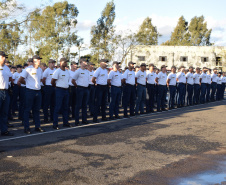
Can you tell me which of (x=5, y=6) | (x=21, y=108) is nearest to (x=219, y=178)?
(x=21, y=108)

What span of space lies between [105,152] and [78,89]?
13.4 ft

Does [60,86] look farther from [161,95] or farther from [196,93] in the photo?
[196,93]

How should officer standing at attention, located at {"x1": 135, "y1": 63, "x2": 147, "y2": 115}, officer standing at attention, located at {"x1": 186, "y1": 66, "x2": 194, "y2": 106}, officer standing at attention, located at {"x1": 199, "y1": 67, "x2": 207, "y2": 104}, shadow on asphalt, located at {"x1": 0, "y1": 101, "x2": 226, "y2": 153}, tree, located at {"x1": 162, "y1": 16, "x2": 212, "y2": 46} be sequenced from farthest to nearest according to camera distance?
tree, located at {"x1": 162, "y1": 16, "x2": 212, "y2": 46} → officer standing at attention, located at {"x1": 199, "y1": 67, "x2": 207, "y2": 104} → officer standing at attention, located at {"x1": 186, "y1": 66, "x2": 194, "y2": 106} → officer standing at attention, located at {"x1": 135, "y1": 63, "x2": 147, "y2": 115} → shadow on asphalt, located at {"x1": 0, "y1": 101, "x2": 226, "y2": 153}

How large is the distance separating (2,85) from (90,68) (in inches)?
217

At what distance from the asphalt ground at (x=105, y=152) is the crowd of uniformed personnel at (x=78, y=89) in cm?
85

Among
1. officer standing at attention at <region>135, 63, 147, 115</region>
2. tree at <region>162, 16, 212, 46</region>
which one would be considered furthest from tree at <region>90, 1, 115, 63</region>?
officer standing at attention at <region>135, 63, 147, 115</region>

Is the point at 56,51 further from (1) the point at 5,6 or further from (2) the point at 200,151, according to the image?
(2) the point at 200,151

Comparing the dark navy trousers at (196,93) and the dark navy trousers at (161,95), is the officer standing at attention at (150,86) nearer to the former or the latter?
the dark navy trousers at (161,95)

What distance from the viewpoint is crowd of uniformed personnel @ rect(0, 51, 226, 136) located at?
26.6 feet

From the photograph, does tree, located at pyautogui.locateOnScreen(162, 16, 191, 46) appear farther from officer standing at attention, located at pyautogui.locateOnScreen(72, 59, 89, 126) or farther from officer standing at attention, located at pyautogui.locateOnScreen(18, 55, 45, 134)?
officer standing at attention, located at pyautogui.locateOnScreen(18, 55, 45, 134)

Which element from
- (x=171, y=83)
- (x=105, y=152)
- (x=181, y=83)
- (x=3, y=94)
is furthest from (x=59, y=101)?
(x=181, y=83)

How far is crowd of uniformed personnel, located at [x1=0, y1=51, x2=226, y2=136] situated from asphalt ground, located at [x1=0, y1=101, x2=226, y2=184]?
85 centimetres

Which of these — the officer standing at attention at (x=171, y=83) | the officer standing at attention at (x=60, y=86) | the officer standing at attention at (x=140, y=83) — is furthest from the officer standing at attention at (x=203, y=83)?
the officer standing at attention at (x=60, y=86)

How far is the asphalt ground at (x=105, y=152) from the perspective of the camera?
4535 millimetres
